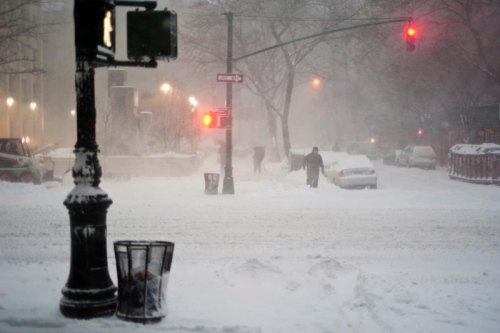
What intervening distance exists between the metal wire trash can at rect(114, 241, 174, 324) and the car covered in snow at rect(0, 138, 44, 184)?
20.1 metres

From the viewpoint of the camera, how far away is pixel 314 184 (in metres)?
21.8

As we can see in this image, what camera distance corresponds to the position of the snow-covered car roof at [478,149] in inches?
1089

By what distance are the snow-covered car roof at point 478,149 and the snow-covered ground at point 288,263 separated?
1108 cm

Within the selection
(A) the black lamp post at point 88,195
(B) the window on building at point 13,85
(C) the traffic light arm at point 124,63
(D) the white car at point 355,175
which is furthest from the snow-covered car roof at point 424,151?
(A) the black lamp post at point 88,195

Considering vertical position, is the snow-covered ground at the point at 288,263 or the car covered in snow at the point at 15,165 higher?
the car covered in snow at the point at 15,165

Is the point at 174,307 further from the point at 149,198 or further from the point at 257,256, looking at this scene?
the point at 149,198

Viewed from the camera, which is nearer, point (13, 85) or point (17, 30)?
point (17, 30)

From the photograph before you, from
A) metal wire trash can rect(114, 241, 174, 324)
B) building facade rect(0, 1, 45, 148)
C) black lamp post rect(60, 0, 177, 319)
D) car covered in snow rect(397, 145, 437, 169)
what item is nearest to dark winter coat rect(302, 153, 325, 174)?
black lamp post rect(60, 0, 177, 319)

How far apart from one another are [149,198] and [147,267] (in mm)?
13261

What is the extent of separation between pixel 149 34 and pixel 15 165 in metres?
20.2

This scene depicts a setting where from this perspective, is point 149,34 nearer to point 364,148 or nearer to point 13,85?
point 364,148

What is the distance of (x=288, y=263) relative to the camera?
8.81 meters

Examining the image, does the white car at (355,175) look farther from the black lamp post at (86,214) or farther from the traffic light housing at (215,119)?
the black lamp post at (86,214)

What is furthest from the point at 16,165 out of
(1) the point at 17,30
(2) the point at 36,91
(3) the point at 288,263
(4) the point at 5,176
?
(2) the point at 36,91
